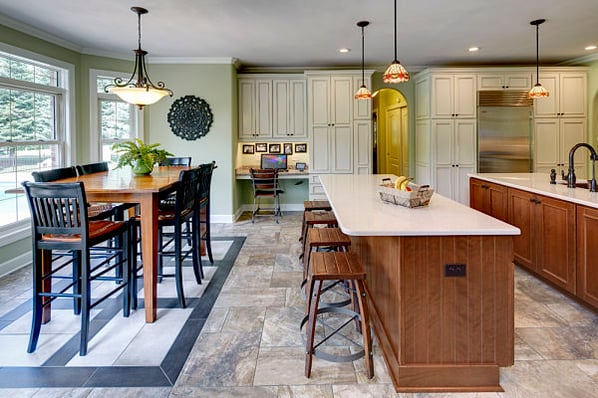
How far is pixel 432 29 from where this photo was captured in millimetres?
4887

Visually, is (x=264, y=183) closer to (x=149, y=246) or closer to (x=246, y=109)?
(x=246, y=109)

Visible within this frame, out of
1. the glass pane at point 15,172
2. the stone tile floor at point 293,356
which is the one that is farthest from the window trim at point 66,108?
the stone tile floor at point 293,356

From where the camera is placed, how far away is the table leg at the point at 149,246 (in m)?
2.80

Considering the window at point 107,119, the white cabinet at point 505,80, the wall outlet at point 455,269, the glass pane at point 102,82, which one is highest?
the white cabinet at point 505,80

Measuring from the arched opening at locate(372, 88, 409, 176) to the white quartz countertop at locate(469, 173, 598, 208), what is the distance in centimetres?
321

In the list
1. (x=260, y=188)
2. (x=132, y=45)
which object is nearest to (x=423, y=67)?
(x=260, y=188)

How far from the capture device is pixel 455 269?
200 centimetres

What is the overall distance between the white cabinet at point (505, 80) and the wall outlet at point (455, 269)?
5491mm

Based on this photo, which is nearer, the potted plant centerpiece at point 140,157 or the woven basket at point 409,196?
the woven basket at point 409,196

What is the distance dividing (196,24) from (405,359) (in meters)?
4.16

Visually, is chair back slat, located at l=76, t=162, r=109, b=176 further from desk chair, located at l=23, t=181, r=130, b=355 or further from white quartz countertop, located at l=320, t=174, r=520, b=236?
white quartz countertop, located at l=320, t=174, r=520, b=236

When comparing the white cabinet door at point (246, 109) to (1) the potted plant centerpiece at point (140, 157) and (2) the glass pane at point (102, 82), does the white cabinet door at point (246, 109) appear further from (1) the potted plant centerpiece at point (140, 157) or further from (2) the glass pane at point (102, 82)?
(1) the potted plant centerpiece at point (140, 157)

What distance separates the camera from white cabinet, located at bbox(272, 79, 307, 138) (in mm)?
7137

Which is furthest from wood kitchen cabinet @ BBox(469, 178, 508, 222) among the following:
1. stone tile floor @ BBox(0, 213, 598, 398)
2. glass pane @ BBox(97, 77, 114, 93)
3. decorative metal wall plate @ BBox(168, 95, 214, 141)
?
glass pane @ BBox(97, 77, 114, 93)
